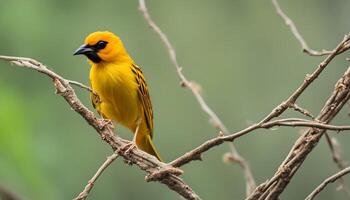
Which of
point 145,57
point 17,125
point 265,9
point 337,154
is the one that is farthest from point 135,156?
point 265,9

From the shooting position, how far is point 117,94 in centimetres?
366

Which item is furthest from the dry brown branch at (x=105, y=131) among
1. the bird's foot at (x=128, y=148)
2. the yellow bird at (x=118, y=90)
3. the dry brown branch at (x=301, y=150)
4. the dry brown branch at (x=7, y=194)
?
the yellow bird at (x=118, y=90)

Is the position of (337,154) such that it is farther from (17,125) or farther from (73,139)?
(73,139)

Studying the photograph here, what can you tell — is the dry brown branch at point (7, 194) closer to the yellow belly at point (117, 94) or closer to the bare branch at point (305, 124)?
the bare branch at point (305, 124)

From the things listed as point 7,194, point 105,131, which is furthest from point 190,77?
point 7,194

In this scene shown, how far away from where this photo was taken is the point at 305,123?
217 cm

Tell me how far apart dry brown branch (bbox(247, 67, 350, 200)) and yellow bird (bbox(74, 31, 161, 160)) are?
138 cm

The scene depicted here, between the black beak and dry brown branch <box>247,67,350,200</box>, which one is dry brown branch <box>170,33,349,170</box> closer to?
dry brown branch <box>247,67,350,200</box>

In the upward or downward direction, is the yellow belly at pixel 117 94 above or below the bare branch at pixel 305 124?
above

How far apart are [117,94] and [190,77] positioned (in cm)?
387

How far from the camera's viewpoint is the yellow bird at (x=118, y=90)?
3.65 m

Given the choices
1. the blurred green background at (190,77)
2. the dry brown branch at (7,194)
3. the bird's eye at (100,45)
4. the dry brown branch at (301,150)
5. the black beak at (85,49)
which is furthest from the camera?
the blurred green background at (190,77)

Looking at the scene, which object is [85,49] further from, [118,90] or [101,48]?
[118,90]

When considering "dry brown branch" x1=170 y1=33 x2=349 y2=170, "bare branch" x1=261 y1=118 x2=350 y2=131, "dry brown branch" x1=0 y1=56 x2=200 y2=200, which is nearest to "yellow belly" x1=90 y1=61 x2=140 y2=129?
"dry brown branch" x1=0 y1=56 x2=200 y2=200
